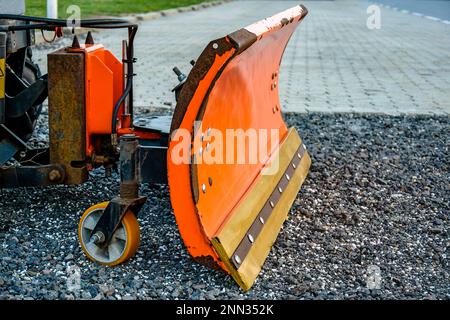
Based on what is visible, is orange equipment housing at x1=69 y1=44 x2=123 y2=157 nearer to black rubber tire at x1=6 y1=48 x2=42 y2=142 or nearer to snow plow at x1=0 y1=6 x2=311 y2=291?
snow plow at x1=0 y1=6 x2=311 y2=291

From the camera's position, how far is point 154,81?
8766 millimetres

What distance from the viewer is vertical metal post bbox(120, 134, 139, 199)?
369 cm

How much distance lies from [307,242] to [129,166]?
3.23 feet

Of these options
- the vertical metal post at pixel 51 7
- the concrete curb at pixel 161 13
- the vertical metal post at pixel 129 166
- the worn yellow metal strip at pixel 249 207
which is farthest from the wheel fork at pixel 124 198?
the concrete curb at pixel 161 13

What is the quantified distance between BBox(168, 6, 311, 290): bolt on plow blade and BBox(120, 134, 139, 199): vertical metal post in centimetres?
32

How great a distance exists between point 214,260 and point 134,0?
17.7m

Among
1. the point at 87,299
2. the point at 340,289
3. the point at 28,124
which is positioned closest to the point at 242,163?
the point at 340,289

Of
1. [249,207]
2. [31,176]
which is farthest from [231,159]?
[31,176]

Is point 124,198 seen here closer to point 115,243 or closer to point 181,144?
point 115,243

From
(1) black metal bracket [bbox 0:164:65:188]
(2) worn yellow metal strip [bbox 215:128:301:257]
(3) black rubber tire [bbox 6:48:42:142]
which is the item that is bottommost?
(2) worn yellow metal strip [bbox 215:128:301:257]

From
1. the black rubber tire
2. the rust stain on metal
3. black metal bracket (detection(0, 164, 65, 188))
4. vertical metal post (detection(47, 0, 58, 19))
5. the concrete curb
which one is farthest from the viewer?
the concrete curb

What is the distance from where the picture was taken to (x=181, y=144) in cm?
339

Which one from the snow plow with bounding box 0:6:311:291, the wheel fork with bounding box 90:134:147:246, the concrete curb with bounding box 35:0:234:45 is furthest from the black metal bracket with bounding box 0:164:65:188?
the concrete curb with bounding box 35:0:234:45
